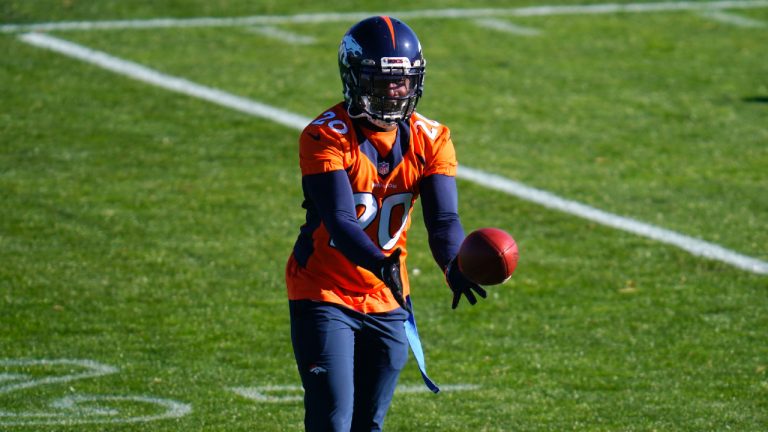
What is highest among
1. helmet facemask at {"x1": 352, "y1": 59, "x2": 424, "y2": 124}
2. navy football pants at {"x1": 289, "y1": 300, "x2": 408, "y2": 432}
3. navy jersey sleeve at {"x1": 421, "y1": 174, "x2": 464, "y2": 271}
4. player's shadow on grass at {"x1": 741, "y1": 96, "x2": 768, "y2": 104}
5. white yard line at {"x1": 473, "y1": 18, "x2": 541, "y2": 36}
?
helmet facemask at {"x1": 352, "y1": 59, "x2": 424, "y2": 124}

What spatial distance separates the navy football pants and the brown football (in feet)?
2.32

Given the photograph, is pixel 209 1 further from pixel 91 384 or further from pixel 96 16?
pixel 91 384

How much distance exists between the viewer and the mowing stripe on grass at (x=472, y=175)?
12602 millimetres

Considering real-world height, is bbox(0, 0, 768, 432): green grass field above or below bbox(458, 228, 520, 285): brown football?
below

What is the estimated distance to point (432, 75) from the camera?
715 inches

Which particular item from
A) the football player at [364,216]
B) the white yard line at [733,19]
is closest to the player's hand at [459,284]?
the football player at [364,216]

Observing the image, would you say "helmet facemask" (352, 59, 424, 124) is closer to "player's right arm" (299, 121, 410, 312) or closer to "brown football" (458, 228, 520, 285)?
"player's right arm" (299, 121, 410, 312)

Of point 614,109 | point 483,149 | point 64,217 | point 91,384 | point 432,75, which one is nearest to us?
A: point 91,384

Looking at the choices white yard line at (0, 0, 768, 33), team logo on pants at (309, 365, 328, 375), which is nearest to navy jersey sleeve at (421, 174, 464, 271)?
team logo on pants at (309, 365, 328, 375)

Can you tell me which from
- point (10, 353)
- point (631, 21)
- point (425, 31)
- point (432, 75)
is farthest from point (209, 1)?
point (10, 353)

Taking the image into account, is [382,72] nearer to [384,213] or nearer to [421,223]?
[384,213]

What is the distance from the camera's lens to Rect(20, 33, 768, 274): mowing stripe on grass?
12.6m

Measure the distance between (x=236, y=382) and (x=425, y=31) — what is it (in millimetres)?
11392

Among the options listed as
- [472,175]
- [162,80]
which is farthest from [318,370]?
[162,80]
